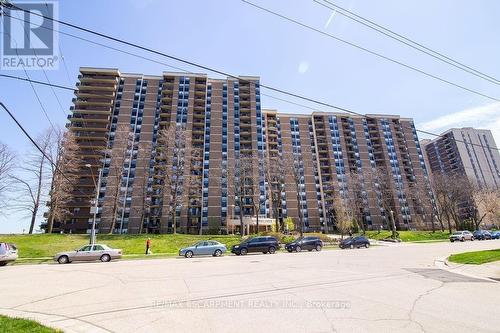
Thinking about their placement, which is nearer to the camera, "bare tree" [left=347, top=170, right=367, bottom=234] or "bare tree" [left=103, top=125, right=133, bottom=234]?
"bare tree" [left=103, top=125, right=133, bottom=234]

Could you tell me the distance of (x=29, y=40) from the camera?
894 centimetres

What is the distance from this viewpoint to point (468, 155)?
415ft

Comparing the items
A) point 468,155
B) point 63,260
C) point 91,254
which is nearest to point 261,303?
point 91,254

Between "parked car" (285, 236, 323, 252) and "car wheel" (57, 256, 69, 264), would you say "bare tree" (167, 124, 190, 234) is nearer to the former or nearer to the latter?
"parked car" (285, 236, 323, 252)

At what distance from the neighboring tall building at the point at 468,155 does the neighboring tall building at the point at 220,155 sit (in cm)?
3573

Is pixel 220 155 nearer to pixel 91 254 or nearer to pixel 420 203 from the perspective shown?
pixel 91 254

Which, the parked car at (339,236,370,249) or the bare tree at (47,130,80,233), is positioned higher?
the bare tree at (47,130,80,233)

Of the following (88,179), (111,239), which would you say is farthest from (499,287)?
(88,179)

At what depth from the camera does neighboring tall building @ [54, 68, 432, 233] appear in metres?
63.1

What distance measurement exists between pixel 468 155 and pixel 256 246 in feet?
481

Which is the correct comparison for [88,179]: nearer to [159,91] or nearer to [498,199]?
[159,91]

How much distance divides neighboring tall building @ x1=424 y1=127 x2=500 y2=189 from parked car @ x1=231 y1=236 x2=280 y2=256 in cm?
12660

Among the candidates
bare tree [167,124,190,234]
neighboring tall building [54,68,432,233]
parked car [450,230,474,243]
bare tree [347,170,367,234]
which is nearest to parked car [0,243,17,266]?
bare tree [167,124,190,234]

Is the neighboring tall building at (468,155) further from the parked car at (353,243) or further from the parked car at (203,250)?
the parked car at (203,250)
